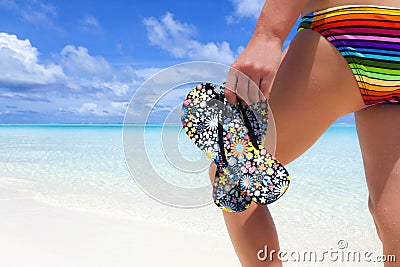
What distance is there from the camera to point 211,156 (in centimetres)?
90

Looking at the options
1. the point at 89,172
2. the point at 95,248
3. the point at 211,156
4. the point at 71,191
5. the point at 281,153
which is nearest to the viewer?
the point at 211,156

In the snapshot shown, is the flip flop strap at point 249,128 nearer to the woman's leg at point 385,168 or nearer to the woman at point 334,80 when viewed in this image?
the woman at point 334,80

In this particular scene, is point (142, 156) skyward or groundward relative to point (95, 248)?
skyward

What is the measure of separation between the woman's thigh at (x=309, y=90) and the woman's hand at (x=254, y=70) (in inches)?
3.8

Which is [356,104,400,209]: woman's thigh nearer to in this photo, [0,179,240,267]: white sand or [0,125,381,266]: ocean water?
[0,125,381,266]: ocean water

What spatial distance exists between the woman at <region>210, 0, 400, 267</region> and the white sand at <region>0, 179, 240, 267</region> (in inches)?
57.4

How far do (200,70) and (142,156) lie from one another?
0.80ft

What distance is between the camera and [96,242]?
2508 mm

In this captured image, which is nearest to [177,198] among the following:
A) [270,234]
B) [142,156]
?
[142,156]

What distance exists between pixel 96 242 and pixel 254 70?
6.54 ft

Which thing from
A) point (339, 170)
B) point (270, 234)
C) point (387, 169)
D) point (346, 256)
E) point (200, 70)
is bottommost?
point (346, 256)

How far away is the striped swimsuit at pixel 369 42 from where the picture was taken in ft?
2.90

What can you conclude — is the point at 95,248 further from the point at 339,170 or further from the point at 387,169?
the point at 339,170

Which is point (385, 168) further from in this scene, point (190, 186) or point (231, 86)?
point (190, 186)
